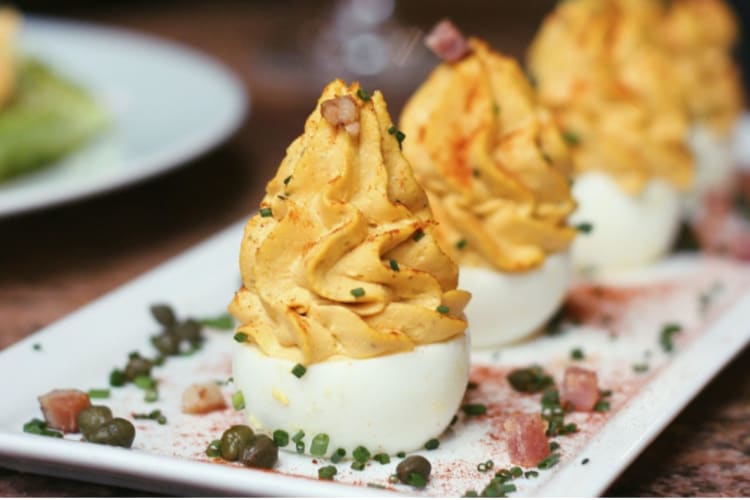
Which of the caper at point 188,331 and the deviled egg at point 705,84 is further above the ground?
the deviled egg at point 705,84

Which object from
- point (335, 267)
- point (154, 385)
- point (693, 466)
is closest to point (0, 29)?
point (154, 385)

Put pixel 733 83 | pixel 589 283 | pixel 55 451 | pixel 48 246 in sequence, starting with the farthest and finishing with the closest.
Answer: pixel 733 83
pixel 48 246
pixel 589 283
pixel 55 451

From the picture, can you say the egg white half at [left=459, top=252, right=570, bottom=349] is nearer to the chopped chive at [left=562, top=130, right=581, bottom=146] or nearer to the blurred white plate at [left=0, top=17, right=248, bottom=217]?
the chopped chive at [left=562, top=130, right=581, bottom=146]

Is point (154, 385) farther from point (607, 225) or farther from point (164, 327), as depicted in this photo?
point (607, 225)

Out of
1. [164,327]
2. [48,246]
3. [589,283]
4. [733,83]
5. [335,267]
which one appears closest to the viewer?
[335,267]

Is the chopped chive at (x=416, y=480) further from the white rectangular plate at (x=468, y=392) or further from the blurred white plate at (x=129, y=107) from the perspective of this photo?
Result: the blurred white plate at (x=129, y=107)

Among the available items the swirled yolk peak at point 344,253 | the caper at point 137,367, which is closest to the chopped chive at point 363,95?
the swirled yolk peak at point 344,253
